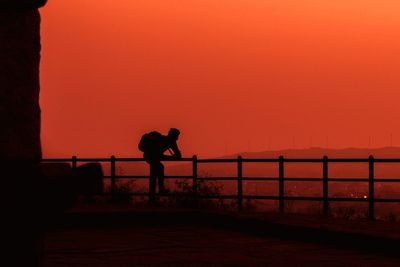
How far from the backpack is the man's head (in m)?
0.42

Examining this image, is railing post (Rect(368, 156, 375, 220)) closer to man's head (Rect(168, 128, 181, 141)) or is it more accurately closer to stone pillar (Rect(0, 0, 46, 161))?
man's head (Rect(168, 128, 181, 141))

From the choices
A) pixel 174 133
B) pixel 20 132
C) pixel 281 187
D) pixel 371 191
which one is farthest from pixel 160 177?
pixel 20 132

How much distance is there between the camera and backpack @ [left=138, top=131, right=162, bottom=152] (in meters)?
20.7

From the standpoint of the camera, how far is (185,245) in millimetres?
12461

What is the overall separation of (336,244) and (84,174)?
10.9 metres

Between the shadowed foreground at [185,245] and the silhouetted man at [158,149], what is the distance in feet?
13.3

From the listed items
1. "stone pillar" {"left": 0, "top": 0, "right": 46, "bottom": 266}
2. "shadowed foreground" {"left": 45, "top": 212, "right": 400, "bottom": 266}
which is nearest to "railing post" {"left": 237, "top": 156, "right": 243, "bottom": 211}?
"shadowed foreground" {"left": 45, "top": 212, "right": 400, "bottom": 266}

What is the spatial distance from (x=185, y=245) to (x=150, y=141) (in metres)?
8.39

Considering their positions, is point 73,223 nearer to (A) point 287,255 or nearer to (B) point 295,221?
(B) point 295,221

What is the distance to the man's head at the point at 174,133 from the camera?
65.6 feet

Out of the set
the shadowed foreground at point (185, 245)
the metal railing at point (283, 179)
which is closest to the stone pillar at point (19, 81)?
the shadowed foreground at point (185, 245)

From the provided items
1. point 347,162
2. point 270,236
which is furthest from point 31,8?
point 347,162

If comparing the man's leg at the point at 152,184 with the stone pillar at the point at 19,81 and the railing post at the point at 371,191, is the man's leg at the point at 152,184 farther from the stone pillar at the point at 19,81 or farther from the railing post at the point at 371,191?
the stone pillar at the point at 19,81

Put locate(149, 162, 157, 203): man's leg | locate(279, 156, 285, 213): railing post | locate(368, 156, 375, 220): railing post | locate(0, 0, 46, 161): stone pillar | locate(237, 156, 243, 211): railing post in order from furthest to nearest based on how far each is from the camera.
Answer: locate(149, 162, 157, 203): man's leg
locate(237, 156, 243, 211): railing post
locate(279, 156, 285, 213): railing post
locate(368, 156, 375, 220): railing post
locate(0, 0, 46, 161): stone pillar
